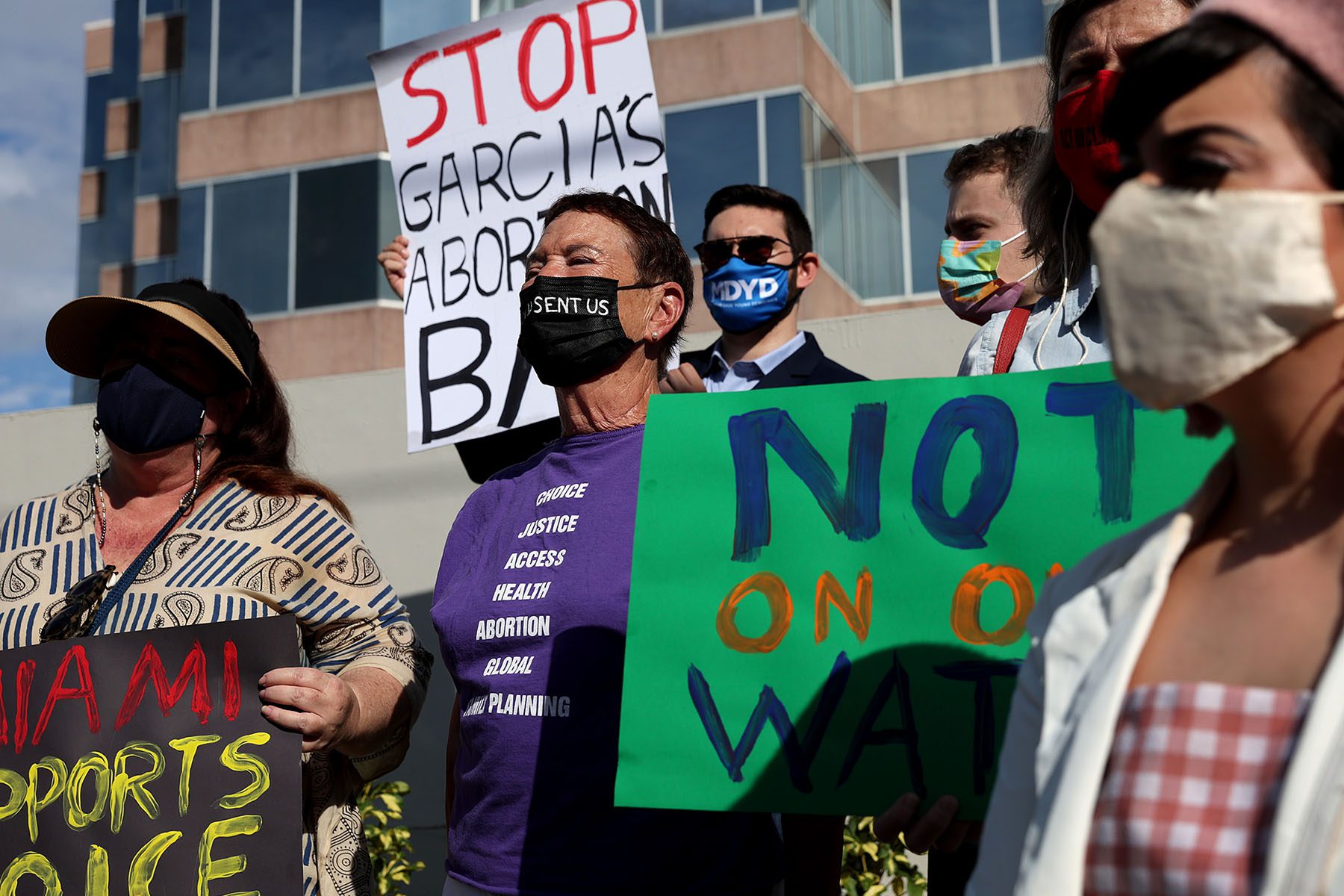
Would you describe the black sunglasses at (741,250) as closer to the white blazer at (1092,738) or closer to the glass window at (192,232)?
the white blazer at (1092,738)

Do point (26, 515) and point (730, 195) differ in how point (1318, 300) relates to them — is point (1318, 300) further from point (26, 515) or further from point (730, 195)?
point (730, 195)

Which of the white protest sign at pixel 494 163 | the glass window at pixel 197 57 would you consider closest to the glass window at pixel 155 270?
the glass window at pixel 197 57

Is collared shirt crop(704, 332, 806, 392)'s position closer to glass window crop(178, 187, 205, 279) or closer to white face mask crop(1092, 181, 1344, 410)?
white face mask crop(1092, 181, 1344, 410)

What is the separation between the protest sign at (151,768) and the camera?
2.68m

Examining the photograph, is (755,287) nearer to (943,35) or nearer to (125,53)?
(943,35)

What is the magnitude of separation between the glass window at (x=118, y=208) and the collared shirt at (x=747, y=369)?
2787cm

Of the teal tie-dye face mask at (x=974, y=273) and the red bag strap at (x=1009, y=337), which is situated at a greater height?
the teal tie-dye face mask at (x=974, y=273)

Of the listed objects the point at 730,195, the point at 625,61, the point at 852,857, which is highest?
the point at 625,61

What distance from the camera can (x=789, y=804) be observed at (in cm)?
216

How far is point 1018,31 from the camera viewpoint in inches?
773

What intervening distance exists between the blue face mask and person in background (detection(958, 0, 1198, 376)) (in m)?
1.67

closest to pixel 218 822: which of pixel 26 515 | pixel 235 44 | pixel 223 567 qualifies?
pixel 223 567

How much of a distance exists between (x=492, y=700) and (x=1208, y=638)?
1462 mm

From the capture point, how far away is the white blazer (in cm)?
126
